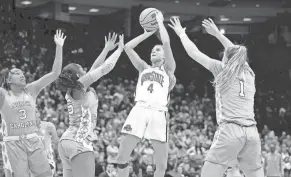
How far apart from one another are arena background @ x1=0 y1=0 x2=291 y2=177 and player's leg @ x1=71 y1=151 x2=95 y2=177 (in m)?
8.61

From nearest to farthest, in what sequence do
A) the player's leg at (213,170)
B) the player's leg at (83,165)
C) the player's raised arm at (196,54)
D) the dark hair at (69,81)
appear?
1. the player's leg at (213,170)
2. the player's raised arm at (196,54)
3. the player's leg at (83,165)
4. the dark hair at (69,81)

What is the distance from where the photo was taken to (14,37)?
21.0m

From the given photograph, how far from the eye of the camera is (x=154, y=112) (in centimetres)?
745

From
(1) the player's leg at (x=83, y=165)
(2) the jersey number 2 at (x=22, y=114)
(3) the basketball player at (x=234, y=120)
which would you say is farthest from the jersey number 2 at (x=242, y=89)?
(2) the jersey number 2 at (x=22, y=114)

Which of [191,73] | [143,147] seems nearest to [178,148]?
[143,147]

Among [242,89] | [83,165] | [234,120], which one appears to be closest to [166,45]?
[242,89]

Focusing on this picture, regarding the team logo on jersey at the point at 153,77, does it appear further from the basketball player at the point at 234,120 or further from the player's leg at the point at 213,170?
the player's leg at the point at 213,170

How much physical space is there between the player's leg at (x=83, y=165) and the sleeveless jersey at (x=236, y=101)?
1507 millimetres

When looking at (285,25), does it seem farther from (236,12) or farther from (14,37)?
(14,37)

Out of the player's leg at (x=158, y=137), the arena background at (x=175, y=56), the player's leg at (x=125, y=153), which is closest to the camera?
the player's leg at (x=125, y=153)

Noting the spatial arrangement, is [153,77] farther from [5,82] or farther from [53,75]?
[5,82]

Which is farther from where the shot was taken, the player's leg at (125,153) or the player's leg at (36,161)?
the player's leg at (125,153)

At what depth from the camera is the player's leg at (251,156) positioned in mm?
5887

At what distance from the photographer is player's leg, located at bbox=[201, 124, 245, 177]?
582cm
